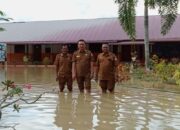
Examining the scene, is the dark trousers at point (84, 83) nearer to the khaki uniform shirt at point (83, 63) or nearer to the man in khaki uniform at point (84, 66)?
the man in khaki uniform at point (84, 66)

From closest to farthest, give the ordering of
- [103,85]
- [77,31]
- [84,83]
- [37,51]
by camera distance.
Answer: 1. [103,85]
2. [84,83]
3. [77,31]
4. [37,51]

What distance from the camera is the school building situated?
3791 cm

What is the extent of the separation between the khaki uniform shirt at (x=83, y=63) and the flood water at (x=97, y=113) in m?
0.76

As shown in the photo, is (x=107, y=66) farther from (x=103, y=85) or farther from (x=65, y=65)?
(x=65, y=65)

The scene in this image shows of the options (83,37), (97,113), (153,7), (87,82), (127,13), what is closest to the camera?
(97,113)

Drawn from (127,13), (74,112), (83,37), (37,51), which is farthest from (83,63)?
(37,51)

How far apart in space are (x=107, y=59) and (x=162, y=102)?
8.03 feet

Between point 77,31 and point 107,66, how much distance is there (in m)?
28.8

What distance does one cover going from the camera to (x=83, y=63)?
46.5 feet

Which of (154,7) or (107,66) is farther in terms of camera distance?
(154,7)

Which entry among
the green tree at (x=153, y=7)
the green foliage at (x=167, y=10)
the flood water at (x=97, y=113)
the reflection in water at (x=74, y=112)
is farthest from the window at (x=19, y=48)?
the reflection in water at (x=74, y=112)

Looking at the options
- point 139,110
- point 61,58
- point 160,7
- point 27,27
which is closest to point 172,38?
point 160,7

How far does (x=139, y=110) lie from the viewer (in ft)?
35.1

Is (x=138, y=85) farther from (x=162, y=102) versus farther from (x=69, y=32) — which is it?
(x=69, y=32)
